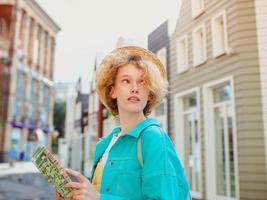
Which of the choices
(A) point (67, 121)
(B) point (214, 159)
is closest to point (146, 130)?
(A) point (67, 121)

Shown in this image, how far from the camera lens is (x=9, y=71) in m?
13.4

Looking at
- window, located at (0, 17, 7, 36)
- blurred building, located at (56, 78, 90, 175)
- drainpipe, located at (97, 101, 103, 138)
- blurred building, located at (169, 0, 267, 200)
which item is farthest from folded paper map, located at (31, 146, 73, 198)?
window, located at (0, 17, 7, 36)

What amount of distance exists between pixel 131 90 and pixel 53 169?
→ 0.17 m

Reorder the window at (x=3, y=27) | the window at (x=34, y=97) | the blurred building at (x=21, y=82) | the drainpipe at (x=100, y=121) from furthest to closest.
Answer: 1. the window at (x=34, y=97)
2. the window at (x=3, y=27)
3. the blurred building at (x=21, y=82)
4. the drainpipe at (x=100, y=121)

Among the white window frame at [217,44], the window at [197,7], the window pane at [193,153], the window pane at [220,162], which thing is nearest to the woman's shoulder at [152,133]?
the window at [197,7]

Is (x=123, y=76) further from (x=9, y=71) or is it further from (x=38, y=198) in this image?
(x=9, y=71)

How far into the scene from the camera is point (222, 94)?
3188 millimetres

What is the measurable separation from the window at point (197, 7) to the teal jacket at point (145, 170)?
2.59 feet

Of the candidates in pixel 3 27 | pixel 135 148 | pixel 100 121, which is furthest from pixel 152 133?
pixel 3 27

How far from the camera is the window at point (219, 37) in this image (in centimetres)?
212

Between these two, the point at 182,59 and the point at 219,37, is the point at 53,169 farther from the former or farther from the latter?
the point at 219,37

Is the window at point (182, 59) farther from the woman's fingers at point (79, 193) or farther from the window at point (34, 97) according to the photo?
the window at point (34, 97)

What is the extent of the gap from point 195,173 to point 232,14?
1.44m

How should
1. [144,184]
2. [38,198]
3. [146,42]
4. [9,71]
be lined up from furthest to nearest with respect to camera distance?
1. [9,71]
2. [38,198]
3. [146,42]
4. [144,184]
